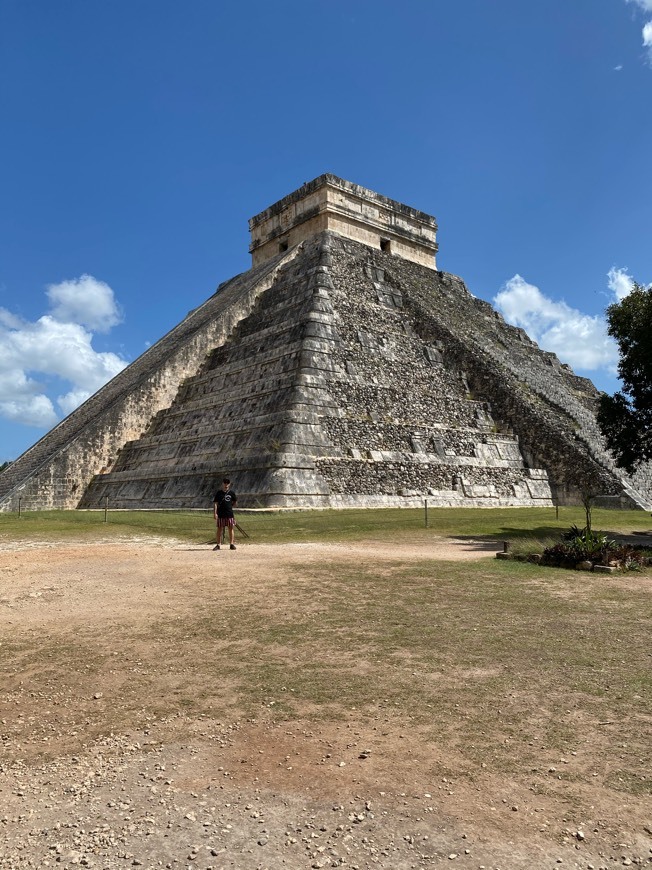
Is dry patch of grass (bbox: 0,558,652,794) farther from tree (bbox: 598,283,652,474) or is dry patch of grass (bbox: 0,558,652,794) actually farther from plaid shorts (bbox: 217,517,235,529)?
tree (bbox: 598,283,652,474)

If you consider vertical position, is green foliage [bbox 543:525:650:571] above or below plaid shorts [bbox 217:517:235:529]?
below

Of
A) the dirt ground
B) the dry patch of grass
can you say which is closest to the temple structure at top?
the dry patch of grass

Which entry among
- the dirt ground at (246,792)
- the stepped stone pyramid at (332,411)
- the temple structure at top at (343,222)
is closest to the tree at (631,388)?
the stepped stone pyramid at (332,411)

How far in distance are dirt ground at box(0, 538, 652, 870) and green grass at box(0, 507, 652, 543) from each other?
A: 25.4 ft

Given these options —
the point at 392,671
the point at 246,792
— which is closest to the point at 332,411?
the point at 392,671

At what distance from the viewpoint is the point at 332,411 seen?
1734 centimetres

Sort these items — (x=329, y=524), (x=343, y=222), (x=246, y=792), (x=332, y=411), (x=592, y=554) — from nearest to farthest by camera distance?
(x=246, y=792)
(x=592, y=554)
(x=329, y=524)
(x=332, y=411)
(x=343, y=222)

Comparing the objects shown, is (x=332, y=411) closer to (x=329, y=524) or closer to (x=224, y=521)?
(x=329, y=524)

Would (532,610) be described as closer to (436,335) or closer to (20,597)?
(20,597)

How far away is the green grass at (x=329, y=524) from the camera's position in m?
12.2

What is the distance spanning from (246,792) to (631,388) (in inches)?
527

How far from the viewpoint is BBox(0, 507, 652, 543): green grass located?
1224cm

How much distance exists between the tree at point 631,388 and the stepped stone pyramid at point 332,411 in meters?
5.22

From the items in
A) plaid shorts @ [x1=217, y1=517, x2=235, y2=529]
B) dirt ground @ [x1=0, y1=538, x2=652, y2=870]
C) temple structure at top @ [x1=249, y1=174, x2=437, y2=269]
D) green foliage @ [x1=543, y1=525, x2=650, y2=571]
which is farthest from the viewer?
temple structure at top @ [x1=249, y1=174, x2=437, y2=269]
